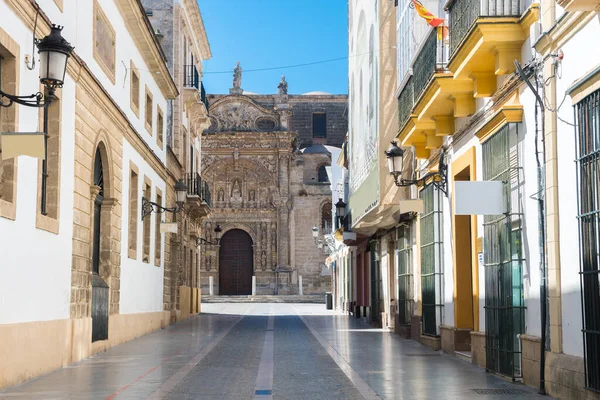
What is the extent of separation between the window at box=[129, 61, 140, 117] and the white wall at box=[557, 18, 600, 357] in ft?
41.9

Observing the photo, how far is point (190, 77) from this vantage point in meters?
32.7

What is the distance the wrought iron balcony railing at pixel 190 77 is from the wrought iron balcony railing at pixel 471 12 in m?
19.8

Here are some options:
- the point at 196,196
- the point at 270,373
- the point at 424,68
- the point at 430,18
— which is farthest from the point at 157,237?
the point at 430,18

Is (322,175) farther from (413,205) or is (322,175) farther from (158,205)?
(413,205)

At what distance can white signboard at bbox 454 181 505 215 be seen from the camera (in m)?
10.9

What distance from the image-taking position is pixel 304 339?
20.2 m

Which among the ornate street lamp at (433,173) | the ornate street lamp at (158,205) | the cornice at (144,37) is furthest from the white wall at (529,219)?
the ornate street lamp at (158,205)

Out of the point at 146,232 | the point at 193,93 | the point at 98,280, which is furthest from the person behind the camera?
the point at 193,93

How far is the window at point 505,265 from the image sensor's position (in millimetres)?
10914

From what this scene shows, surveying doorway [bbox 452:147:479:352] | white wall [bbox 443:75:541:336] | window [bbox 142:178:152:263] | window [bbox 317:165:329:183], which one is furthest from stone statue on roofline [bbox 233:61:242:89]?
white wall [bbox 443:75:541:336]

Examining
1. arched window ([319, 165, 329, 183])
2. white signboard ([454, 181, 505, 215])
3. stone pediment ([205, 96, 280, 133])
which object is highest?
stone pediment ([205, 96, 280, 133])

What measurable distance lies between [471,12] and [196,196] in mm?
21519

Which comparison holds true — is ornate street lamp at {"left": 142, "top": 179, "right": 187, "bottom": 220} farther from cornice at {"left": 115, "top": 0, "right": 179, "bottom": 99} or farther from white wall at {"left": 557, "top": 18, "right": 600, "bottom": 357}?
white wall at {"left": 557, "top": 18, "right": 600, "bottom": 357}

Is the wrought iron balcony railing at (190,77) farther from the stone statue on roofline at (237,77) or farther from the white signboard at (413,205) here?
the stone statue on roofline at (237,77)
